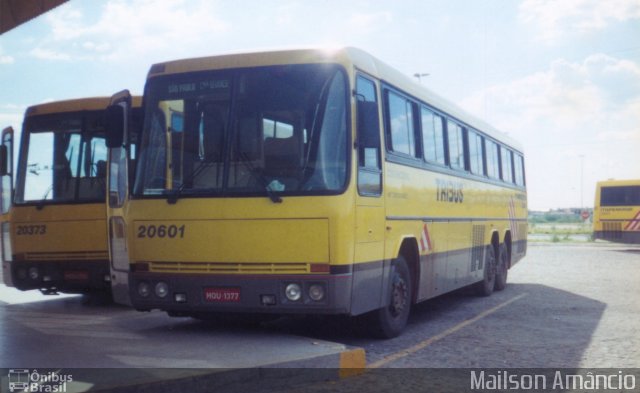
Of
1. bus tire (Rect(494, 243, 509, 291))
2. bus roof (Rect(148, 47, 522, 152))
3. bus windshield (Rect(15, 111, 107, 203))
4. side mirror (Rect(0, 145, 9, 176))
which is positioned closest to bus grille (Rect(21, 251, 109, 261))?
bus windshield (Rect(15, 111, 107, 203))

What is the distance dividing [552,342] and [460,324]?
1939mm

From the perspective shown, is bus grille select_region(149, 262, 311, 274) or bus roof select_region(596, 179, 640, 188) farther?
bus roof select_region(596, 179, 640, 188)

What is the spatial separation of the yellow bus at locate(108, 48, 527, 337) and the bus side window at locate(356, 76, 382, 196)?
2 centimetres

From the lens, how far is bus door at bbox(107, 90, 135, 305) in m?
9.15

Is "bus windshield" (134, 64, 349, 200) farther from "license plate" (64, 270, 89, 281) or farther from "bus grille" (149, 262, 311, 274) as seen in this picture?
"license plate" (64, 270, 89, 281)

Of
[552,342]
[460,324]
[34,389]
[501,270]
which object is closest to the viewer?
[34,389]

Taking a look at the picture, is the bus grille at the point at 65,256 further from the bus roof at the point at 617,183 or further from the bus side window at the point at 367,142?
the bus roof at the point at 617,183

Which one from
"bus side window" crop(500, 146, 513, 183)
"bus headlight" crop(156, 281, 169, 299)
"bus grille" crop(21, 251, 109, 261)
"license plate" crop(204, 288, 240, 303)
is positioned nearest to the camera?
"license plate" crop(204, 288, 240, 303)

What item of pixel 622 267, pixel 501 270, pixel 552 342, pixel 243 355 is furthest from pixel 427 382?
pixel 622 267

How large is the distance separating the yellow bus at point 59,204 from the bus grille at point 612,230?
26861 millimetres

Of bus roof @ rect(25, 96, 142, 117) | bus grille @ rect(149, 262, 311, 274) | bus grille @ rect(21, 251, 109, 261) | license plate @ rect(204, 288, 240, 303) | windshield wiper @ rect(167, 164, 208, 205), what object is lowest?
license plate @ rect(204, 288, 240, 303)

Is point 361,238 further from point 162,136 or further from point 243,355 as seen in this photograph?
point 162,136

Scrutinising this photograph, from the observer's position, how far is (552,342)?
9594mm

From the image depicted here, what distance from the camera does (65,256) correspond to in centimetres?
1220
